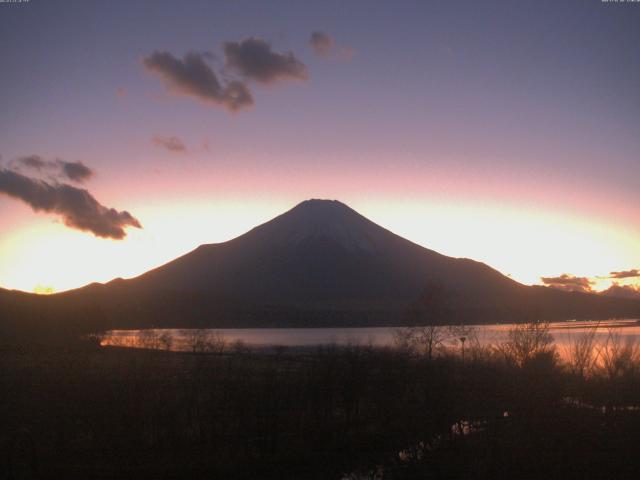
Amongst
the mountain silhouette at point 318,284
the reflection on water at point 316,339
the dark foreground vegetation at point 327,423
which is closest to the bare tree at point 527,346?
the dark foreground vegetation at point 327,423

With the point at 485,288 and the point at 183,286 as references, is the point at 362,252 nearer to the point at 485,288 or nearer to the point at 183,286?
the point at 485,288

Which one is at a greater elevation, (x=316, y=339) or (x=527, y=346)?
(x=527, y=346)

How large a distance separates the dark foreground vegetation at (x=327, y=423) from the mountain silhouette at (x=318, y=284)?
6588cm

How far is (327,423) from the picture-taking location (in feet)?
55.1

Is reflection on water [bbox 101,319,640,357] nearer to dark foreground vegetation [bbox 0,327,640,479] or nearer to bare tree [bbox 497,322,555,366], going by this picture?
bare tree [bbox 497,322,555,366]

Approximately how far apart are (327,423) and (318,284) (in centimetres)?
14423

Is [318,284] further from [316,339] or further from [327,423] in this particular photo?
[327,423]

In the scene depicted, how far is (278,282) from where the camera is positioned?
158 metres

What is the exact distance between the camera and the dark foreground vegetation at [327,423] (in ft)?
42.4

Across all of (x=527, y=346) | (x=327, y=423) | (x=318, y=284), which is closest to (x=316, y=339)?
(x=527, y=346)

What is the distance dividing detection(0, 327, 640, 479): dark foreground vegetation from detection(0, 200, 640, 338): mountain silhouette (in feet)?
216

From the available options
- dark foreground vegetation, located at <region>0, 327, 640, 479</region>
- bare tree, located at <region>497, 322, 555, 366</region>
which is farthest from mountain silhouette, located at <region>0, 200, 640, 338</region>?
dark foreground vegetation, located at <region>0, 327, 640, 479</region>

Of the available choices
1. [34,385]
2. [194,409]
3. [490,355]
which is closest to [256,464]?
[194,409]

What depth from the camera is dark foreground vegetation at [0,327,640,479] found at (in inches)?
508
